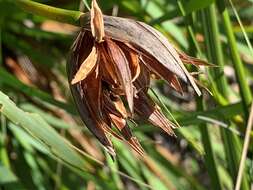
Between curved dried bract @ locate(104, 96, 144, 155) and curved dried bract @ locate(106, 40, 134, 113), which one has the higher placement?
curved dried bract @ locate(106, 40, 134, 113)

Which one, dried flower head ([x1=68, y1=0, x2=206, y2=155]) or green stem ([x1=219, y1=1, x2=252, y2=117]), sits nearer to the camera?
dried flower head ([x1=68, y1=0, x2=206, y2=155])

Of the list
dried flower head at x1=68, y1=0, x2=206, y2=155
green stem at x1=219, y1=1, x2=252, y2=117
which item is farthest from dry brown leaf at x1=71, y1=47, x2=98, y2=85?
green stem at x1=219, y1=1, x2=252, y2=117

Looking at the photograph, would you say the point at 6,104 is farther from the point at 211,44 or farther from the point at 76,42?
the point at 211,44

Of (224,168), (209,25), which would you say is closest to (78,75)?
(209,25)

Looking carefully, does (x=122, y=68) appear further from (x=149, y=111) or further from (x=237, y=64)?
(x=237, y=64)

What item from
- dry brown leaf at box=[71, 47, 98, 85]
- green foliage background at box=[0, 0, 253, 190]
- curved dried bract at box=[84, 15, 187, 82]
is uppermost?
curved dried bract at box=[84, 15, 187, 82]

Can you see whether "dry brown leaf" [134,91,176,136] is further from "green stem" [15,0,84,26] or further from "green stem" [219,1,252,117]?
"green stem" [219,1,252,117]

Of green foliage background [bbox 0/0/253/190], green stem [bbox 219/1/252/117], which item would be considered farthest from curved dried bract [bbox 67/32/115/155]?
green stem [bbox 219/1/252/117]

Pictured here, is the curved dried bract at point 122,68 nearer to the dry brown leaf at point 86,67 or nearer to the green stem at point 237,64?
the dry brown leaf at point 86,67
